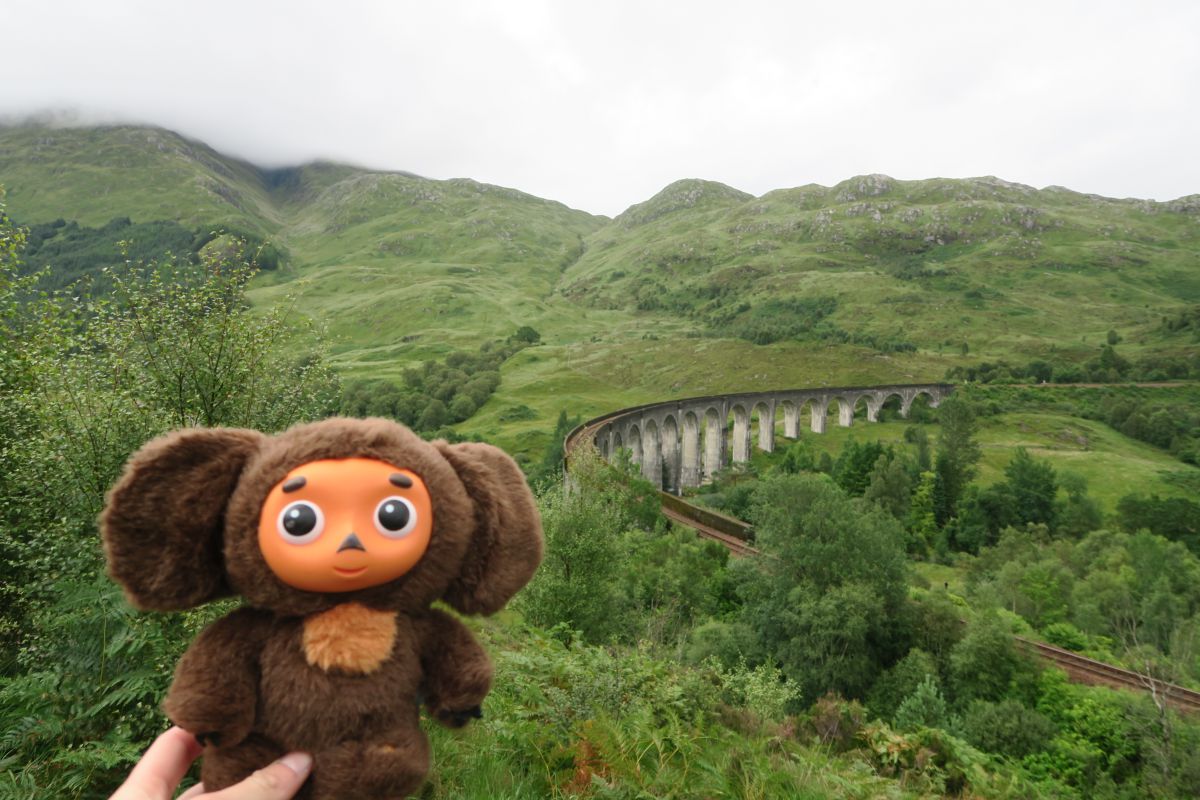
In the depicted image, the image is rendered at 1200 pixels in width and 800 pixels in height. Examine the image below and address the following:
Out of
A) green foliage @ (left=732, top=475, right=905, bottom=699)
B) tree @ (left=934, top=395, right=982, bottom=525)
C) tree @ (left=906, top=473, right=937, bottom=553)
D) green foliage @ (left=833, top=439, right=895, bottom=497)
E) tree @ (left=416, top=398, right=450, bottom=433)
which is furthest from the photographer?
tree @ (left=416, top=398, right=450, bottom=433)

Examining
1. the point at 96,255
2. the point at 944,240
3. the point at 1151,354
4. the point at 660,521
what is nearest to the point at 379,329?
the point at 96,255

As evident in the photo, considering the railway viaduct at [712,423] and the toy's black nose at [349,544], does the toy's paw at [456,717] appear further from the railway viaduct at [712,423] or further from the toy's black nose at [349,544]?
the railway viaduct at [712,423]

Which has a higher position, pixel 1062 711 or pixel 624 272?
pixel 624 272

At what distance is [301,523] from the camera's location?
2049mm

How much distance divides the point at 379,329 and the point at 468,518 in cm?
14215

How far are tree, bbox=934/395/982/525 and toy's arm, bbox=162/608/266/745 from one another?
62.3 meters

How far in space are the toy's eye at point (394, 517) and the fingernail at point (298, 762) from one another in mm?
885

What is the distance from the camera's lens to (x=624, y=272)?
188 metres

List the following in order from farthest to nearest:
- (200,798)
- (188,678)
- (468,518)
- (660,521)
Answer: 1. (660,521)
2. (468,518)
3. (188,678)
4. (200,798)

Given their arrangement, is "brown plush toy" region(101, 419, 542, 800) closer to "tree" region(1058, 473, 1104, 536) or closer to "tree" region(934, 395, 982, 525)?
"tree" region(934, 395, 982, 525)

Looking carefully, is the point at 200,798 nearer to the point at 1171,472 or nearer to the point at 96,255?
the point at 1171,472

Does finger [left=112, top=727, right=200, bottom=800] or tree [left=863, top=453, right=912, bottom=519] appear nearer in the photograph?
finger [left=112, top=727, right=200, bottom=800]

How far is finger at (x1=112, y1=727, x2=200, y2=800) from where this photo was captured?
6.35ft

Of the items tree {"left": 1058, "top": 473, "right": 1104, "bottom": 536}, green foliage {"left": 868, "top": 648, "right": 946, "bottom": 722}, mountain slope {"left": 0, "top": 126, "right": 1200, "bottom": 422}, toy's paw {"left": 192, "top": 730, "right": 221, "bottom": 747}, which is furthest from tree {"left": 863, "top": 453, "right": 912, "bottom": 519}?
toy's paw {"left": 192, "top": 730, "right": 221, "bottom": 747}
